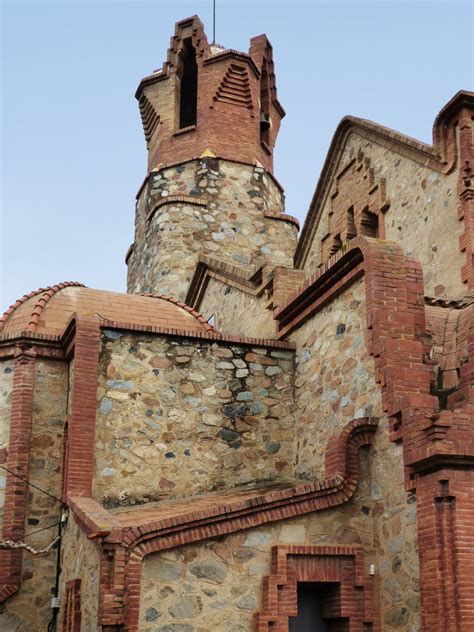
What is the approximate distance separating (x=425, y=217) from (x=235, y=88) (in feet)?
33.7

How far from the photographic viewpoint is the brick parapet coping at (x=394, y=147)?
14.4m

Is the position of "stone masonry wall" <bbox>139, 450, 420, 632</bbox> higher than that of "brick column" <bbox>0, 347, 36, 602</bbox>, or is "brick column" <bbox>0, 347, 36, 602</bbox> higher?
"brick column" <bbox>0, 347, 36, 602</bbox>

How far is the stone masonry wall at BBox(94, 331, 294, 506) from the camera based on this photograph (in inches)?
477

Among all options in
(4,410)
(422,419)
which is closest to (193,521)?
(422,419)

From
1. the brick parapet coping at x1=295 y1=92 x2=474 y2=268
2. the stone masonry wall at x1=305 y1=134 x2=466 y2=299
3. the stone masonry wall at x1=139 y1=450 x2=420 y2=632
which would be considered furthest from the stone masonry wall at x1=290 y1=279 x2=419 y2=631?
the brick parapet coping at x1=295 y1=92 x2=474 y2=268

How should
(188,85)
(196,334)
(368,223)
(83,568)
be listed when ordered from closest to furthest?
(83,568)
(196,334)
(368,223)
(188,85)

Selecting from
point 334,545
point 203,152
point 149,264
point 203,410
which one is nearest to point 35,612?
point 203,410

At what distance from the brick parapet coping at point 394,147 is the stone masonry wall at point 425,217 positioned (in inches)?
6.1

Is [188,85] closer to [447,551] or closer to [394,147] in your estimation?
[394,147]

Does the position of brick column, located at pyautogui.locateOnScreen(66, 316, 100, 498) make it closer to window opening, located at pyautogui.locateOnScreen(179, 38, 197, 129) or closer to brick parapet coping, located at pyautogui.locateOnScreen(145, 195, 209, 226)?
brick parapet coping, located at pyautogui.locateOnScreen(145, 195, 209, 226)

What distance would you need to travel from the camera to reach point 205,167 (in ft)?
74.0

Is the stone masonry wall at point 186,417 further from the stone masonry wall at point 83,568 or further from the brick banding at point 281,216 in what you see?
the brick banding at point 281,216

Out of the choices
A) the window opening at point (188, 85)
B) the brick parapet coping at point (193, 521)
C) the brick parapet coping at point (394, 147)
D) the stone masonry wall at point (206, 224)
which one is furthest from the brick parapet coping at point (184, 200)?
the brick parapet coping at point (193, 521)

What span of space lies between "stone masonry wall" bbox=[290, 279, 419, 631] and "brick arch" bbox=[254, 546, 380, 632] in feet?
0.75
